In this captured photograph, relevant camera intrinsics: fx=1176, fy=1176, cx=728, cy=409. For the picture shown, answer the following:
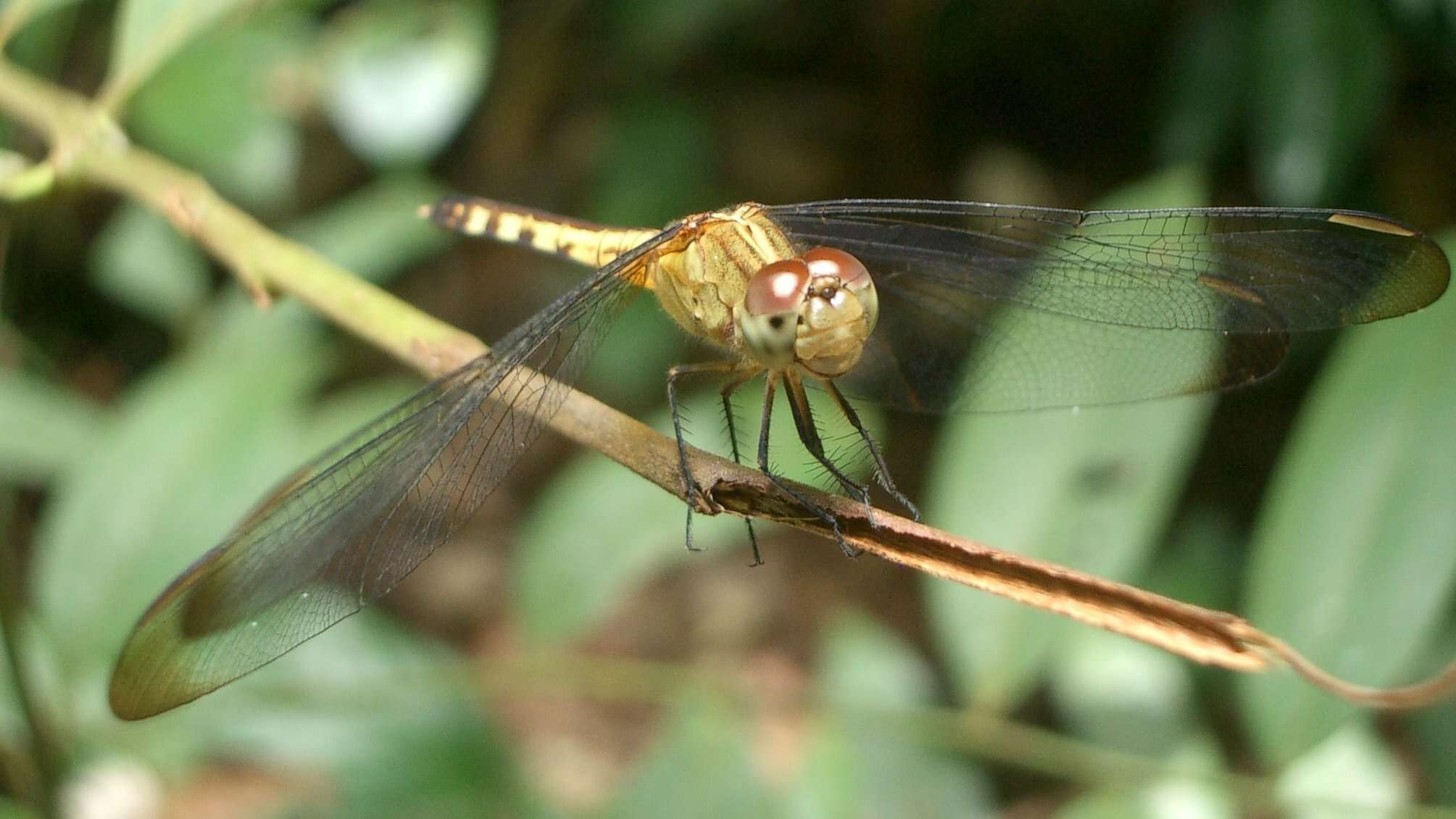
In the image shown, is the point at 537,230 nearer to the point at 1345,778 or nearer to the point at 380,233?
the point at 380,233

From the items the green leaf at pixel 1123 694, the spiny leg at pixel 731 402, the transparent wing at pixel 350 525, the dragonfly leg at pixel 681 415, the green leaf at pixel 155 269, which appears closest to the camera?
the dragonfly leg at pixel 681 415

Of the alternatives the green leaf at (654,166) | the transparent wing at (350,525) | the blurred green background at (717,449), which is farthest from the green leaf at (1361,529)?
the green leaf at (654,166)

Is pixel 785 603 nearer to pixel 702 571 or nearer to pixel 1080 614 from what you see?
pixel 702 571

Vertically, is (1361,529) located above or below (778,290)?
below

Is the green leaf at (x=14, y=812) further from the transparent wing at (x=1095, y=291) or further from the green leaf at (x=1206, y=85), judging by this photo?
the green leaf at (x=1206, y=85)

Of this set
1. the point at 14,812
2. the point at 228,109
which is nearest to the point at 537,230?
the point at 228,109

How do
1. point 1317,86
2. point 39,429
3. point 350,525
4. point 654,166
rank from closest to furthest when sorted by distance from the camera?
point 350,525
point 1317,86
point 39,429
point 654,166
